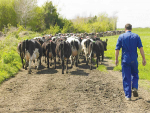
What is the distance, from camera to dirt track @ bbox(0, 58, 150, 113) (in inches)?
200

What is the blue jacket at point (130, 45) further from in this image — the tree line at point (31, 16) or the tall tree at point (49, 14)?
the tall tree at point (49, 14)

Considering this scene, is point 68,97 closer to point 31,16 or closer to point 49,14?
point 31,16

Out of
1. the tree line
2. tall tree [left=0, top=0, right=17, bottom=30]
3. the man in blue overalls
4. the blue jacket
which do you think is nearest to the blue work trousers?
the man in blue overalls

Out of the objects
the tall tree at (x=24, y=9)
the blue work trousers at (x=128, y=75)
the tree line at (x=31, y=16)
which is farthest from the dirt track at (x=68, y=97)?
the tall tree at (x=24, y=9)

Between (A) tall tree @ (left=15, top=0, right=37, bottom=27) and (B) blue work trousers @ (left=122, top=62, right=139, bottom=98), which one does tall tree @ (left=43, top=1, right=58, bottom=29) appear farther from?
(B) blue work trousers @ (left=122, top=62, right=139, bottom=98)

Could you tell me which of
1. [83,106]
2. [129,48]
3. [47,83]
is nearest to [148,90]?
[129,48]

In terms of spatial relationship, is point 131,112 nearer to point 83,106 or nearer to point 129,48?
point 83,106

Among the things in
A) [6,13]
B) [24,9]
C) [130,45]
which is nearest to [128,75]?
[130,45]

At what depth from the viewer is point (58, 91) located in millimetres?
→ 6938

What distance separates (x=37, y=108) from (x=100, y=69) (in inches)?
274

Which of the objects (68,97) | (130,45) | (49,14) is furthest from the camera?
(49,14)

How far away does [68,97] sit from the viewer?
615cm

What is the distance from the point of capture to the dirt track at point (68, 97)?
5078 millimetres

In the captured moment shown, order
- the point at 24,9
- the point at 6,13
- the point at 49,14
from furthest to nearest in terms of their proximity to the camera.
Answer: the point at 49,14 < the point at 24,9 < the point at 6,13
